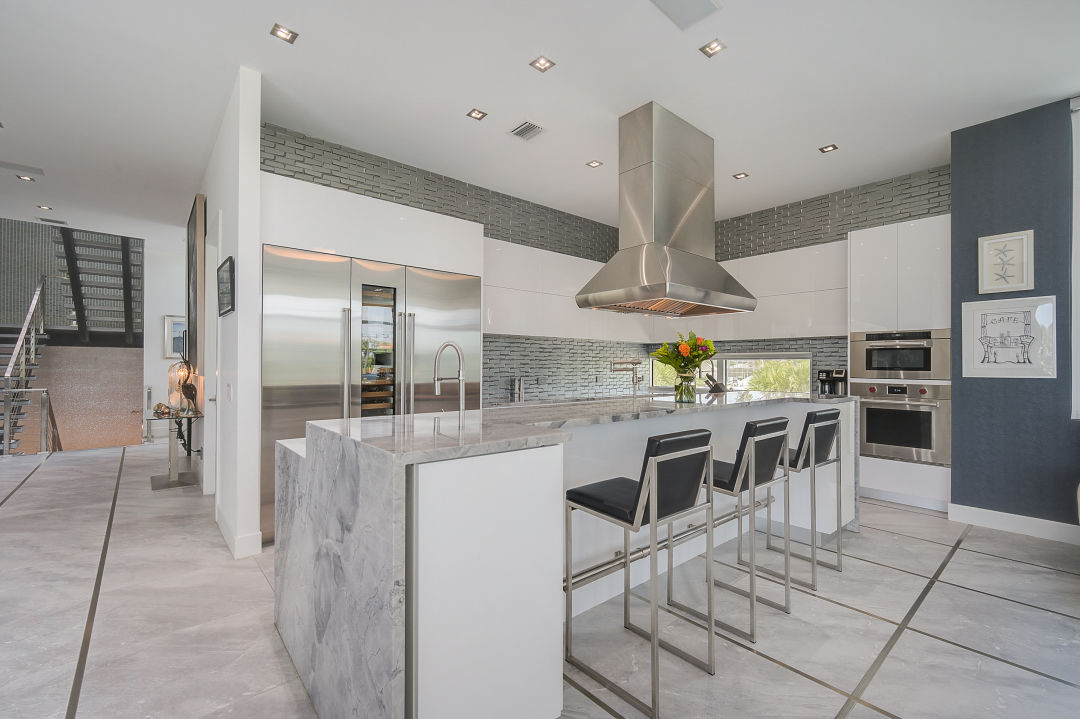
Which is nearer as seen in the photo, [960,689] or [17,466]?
[960,689]

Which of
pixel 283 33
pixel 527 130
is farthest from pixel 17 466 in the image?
pixel 527 130

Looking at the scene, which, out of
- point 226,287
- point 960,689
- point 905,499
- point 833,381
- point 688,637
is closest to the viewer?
point 960,689

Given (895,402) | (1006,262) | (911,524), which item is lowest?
(911,524)

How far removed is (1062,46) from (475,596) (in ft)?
13.2

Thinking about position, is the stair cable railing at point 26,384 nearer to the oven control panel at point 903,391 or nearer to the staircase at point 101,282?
the staircase at point 101,282

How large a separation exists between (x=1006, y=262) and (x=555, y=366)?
3745 millimetres

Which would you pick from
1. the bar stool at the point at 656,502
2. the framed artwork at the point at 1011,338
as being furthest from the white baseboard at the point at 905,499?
the bar stool at the point at 656,502

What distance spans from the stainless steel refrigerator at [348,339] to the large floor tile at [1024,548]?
3.60 metres

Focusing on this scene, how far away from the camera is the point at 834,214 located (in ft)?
15.8

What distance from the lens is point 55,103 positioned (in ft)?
10.4

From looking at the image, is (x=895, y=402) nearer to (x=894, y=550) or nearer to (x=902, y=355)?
(x=902, y=355)

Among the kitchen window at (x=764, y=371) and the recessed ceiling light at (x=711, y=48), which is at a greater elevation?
the recessed ceiling light at (x=711, y=48)

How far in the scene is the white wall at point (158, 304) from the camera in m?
7.30

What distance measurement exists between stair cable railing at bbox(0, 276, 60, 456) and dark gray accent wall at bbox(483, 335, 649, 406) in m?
5.53
